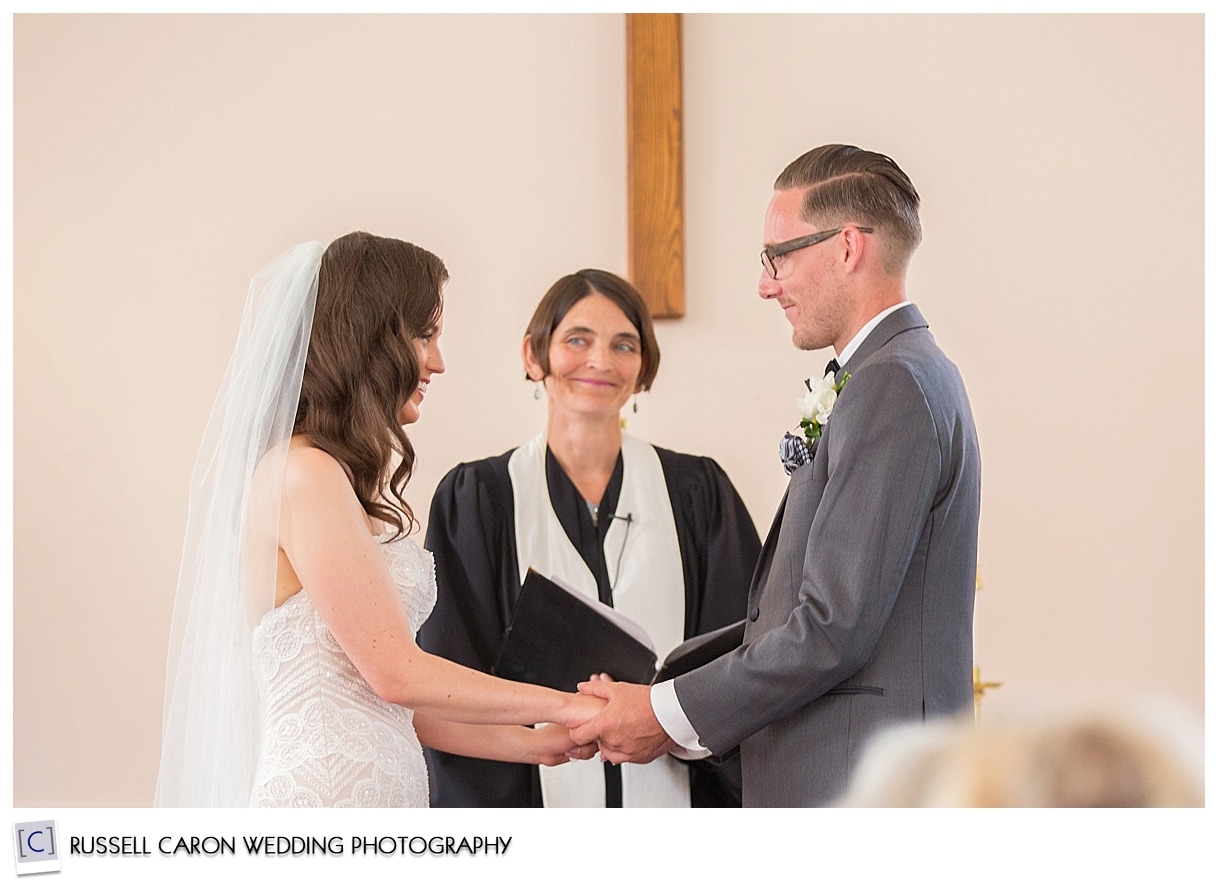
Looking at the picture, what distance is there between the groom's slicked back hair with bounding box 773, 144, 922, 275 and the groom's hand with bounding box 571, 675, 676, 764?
96 cm

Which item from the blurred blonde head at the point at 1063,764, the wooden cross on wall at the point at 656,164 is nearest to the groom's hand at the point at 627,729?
the wooden cross on wall at the point at 656,164

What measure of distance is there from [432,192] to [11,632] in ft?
5.15

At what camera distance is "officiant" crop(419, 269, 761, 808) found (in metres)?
3.02

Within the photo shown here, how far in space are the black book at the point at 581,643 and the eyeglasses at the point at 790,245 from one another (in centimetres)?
74

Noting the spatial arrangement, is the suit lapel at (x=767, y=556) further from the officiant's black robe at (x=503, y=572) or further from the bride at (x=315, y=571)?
the officiant's black robe at (x=503, y=572)

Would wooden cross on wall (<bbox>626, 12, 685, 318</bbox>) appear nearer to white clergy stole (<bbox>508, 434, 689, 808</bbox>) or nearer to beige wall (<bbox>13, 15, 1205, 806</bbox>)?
beige wall (<bbox>13, 15, 1205, 806</bbox>)

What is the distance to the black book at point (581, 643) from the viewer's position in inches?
101

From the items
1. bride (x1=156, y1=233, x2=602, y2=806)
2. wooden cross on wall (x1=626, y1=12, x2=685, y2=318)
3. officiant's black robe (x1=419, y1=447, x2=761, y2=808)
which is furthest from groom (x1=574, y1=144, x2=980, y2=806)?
wooden cross on wall (x1=626, y1=12, x2=685, y2=318)

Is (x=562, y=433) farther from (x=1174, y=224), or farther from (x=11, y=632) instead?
(x=1174, y=224)

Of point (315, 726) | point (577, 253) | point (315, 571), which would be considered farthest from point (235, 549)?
point (577, 253)
